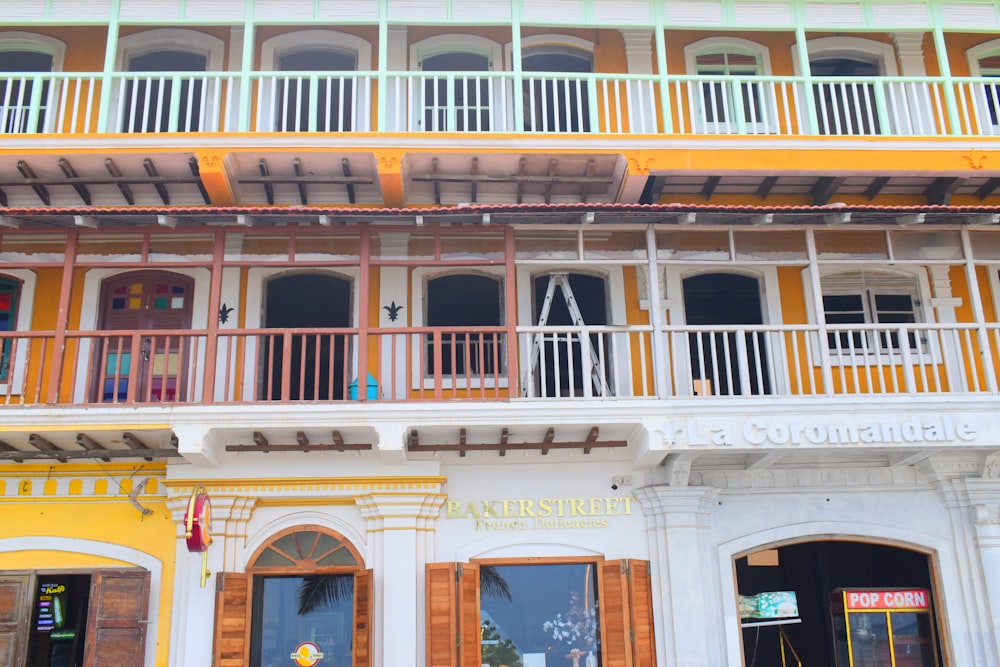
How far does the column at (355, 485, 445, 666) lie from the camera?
1087cm

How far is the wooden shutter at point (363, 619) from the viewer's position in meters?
10.6

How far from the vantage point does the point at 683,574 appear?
11.2 metres

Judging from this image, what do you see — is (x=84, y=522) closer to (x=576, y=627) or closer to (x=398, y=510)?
(x=398, y=510)

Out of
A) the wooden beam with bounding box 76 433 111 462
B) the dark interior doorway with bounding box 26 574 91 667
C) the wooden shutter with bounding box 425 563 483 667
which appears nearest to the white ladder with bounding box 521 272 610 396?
the wooden shutter with bounding box 425 563 483 667

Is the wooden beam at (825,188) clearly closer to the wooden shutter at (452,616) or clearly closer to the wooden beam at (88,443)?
the wooden shutter at (452,616)

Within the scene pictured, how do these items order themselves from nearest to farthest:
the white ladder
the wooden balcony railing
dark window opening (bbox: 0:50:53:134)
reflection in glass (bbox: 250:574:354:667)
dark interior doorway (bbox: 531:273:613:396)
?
the wooden balcony railing, reflection in glass (bbox: 250:574:354:667), the white ladder, dark interior doorway (bbox: 531:273:613:396), dark window opening (bbox: 0:50:53:134)

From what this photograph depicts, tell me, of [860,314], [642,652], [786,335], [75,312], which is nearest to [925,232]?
[860,314]

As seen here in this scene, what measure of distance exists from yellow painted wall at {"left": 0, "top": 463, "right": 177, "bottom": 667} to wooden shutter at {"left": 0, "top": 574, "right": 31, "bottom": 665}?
0.19 m

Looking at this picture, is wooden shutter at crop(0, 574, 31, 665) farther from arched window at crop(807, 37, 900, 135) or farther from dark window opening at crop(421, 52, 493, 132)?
arched window at crop(807, 37, 900, 135)

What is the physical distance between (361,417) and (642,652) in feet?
13.6

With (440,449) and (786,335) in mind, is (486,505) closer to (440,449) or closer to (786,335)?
(440,449)

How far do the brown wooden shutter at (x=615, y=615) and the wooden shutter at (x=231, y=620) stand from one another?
3994 mm

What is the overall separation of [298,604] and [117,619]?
2008mm

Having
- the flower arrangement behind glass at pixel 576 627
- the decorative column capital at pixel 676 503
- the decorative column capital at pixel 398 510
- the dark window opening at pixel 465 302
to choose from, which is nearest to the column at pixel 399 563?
the decorative column capital at pixel 398 510
